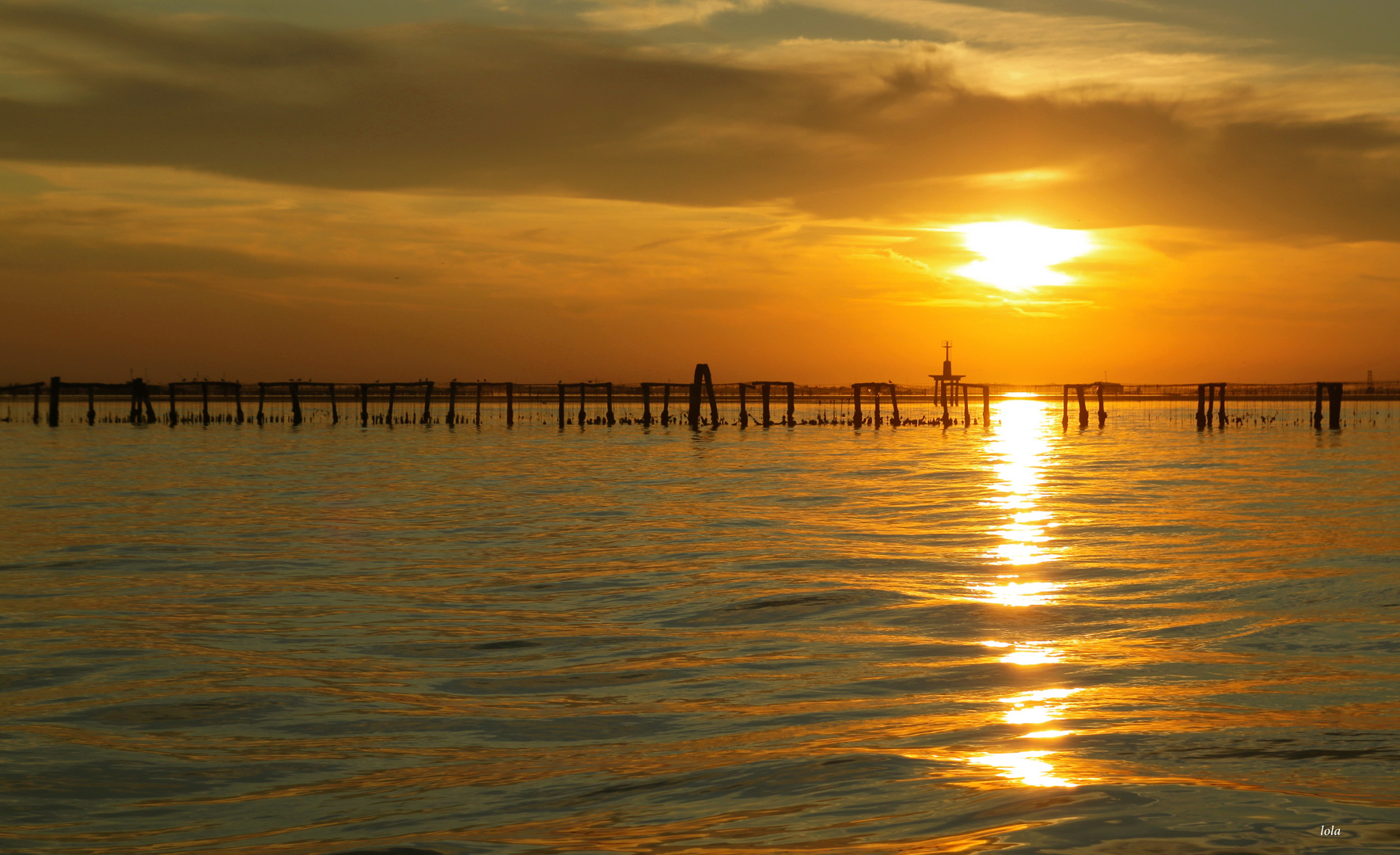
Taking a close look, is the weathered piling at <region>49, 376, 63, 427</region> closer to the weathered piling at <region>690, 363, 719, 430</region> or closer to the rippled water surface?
the weathered piling at <region>690, 363, 719, 430</region>

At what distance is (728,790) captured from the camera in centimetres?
532

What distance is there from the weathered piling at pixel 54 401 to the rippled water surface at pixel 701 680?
1840 inches

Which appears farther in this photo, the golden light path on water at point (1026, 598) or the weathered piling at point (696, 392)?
the weathered piling at point (696, 392)

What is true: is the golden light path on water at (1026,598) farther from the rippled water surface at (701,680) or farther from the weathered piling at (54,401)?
the weathered piling at (54,401)

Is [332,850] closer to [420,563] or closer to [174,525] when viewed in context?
[420,563]

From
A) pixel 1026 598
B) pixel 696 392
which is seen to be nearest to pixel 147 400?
pixel 696 392

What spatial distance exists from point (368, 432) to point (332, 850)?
5560 cm

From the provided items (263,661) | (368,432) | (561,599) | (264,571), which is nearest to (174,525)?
(264,571)

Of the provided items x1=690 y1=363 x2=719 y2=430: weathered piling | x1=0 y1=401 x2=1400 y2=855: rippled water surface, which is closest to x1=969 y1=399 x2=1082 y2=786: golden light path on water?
x1=0 y1=401 x2=1400 y2=855: rippled water surface

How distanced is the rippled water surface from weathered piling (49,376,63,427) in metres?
46.7

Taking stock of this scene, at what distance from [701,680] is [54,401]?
62.9 m

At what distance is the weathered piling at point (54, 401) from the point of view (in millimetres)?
59375

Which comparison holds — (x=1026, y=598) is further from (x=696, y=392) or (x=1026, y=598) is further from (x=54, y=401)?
(x=54, y=401)

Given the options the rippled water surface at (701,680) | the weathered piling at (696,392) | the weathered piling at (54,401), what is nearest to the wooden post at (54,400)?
the weathered piling at (54,401)
